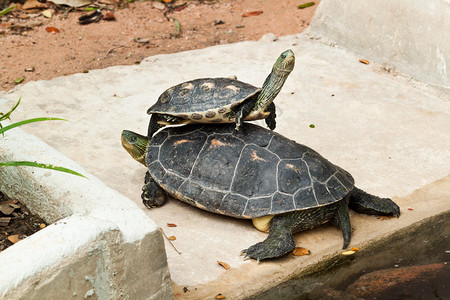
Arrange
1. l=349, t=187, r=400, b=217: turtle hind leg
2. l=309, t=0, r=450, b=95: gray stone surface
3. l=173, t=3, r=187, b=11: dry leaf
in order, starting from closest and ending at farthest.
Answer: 1. l=349, t=187, r=400, b=217: turtle hind leg
2. l=309, t=0, r=450, b=95: gray stone surface
3. l=173, t=3, r=187, b=11: dry leaf

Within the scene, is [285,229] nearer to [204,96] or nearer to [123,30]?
[204,96]

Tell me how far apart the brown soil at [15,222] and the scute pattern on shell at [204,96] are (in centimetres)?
146

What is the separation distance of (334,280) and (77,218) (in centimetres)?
197

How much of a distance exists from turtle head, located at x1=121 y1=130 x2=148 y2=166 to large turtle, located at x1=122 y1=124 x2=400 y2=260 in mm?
177

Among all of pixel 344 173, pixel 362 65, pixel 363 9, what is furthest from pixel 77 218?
pixel 363 9

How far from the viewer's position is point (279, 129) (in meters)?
5.98

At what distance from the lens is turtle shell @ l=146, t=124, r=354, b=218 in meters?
4.44

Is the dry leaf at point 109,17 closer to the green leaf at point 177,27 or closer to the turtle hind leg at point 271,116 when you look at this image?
the green leaf at point 177,27

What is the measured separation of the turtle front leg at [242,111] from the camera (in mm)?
4547

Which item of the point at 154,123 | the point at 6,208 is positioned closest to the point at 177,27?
the point at 154,123

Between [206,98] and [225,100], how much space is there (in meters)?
0.16

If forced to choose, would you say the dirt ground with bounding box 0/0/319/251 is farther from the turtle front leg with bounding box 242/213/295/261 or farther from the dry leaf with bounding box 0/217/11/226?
the turtle front leg with bounding box 242/213/295/261

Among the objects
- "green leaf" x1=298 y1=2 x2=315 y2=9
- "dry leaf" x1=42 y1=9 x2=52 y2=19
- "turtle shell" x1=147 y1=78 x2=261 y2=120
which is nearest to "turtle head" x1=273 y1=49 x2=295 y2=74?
"turtle shell" x1=147 y1=78 x2=261 y2=120

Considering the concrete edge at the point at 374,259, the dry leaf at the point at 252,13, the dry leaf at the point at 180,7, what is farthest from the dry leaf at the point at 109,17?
the concrete edge at the point at 374,259
